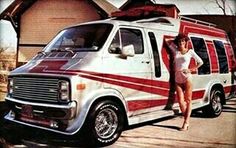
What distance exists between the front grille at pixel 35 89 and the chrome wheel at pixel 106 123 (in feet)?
2.49

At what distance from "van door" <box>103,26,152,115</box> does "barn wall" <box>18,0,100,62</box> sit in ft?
33.6

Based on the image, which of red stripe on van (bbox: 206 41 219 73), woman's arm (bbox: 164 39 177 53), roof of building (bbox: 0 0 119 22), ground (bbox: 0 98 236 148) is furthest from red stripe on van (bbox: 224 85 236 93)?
roof of building (bbox: 0 0 119 22)

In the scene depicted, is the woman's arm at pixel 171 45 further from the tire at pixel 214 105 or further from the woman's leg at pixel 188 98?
the tire at pixel 214 105

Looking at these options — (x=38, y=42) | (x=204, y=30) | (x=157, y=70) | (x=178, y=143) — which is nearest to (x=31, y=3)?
(x=38, y=42)

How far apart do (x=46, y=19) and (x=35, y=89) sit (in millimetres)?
12812

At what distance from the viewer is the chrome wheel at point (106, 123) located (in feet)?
16.8

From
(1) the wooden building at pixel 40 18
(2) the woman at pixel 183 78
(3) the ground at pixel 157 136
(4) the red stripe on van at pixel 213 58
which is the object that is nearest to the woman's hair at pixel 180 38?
(2) the woman at pixel 183 78

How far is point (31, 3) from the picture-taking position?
17.9 meters

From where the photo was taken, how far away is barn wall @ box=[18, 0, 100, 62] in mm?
16422

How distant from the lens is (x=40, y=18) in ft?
57.5

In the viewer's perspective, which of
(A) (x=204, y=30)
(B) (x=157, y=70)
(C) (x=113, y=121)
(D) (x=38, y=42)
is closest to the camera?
(C) (x=113, y=121)

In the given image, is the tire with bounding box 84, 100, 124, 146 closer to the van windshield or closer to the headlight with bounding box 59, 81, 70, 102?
the headlight with bounding box 59, 81, 70, 102

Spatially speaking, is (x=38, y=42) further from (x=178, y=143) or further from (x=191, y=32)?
(x=178, y=143)

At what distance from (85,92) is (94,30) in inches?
54.4
